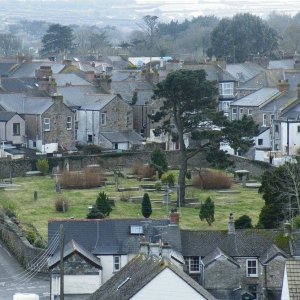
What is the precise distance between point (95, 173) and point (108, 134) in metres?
10.9

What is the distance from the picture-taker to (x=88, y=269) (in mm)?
36906

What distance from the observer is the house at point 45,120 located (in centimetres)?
6819

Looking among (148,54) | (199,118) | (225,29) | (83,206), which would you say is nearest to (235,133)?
(199,118)

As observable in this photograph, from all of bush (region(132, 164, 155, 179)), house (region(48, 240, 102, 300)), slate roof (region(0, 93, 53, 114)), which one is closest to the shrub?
house (region(48, 240, 102, 300))

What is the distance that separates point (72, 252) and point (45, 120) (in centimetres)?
3194

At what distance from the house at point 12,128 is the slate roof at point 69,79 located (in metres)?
10.9

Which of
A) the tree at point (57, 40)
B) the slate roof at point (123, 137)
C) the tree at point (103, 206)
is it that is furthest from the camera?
the tree at point (57, 40)

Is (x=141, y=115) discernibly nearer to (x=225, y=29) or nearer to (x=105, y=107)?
(x=105, y=107)

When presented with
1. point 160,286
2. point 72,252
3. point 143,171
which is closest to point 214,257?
point 72,252

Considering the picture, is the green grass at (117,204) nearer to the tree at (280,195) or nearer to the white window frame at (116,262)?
the tree at (280,195)

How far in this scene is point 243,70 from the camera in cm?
9219

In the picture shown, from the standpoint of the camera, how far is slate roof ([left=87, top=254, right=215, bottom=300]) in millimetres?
29500

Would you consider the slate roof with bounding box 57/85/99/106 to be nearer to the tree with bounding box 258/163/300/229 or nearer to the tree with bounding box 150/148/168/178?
the tree with bounding box 150/148/168/178

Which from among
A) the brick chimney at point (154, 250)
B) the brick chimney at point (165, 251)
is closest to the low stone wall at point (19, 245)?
the brick chimney at point (154, 250)
